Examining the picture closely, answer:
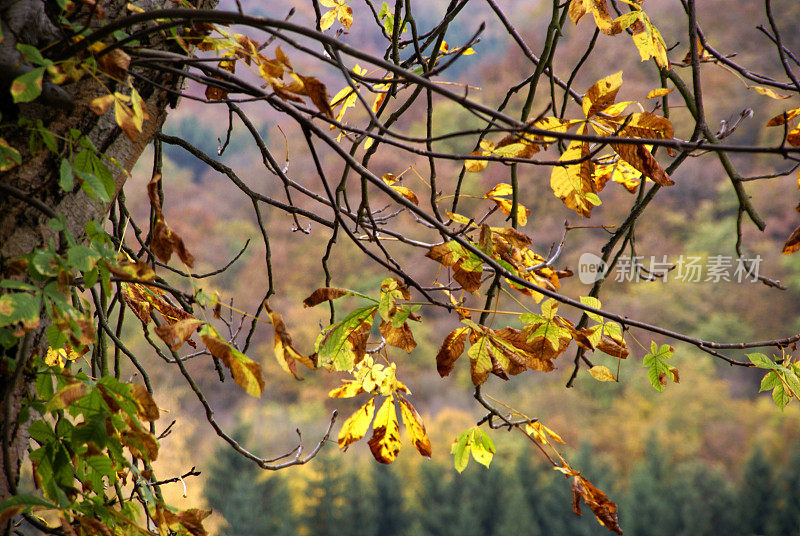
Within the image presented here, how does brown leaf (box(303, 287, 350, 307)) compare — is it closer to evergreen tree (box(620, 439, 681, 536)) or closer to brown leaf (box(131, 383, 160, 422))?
brown leaf (box(131, 383, 160, 422))

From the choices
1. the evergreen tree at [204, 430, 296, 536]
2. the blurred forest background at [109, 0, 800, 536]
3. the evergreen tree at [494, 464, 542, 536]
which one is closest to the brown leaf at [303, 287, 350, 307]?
the blurred forest background at [109, 0, 800, 536]

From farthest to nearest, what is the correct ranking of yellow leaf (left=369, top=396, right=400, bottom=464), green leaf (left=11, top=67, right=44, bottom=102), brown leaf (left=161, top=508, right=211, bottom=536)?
yellow leaf (left=369, top=396, right=400, bottom=464)
brown leaf (left=161, top=508, right=211, bottom=536)
green leaf (left=11, top=67, right=44, bottom=102)

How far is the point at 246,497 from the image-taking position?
5027 millimetres

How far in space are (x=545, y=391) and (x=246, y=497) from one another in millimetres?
3441

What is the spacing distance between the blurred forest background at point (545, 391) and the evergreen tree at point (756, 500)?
1 cm

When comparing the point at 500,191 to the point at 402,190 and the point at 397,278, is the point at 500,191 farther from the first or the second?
the point at 397,278

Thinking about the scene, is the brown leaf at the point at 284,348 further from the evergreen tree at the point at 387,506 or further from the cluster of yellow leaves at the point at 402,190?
the evergreen tree at the point at 387,506

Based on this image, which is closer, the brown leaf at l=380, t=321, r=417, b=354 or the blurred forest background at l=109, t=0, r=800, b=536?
the brown leaf at l=380, t=321, r=417, b=354

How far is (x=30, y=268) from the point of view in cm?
45

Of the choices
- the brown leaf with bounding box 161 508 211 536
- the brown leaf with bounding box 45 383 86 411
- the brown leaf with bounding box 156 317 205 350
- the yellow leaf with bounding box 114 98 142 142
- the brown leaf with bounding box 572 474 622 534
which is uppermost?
the yellow leaf with bounding box 114 98 142 142

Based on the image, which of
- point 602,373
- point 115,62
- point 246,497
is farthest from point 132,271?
point 246,497

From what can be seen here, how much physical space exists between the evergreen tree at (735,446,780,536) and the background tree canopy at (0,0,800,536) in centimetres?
2

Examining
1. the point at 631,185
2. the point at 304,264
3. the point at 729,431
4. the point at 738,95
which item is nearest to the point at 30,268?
the point at 631,185

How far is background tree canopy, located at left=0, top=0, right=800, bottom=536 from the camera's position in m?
0.48
